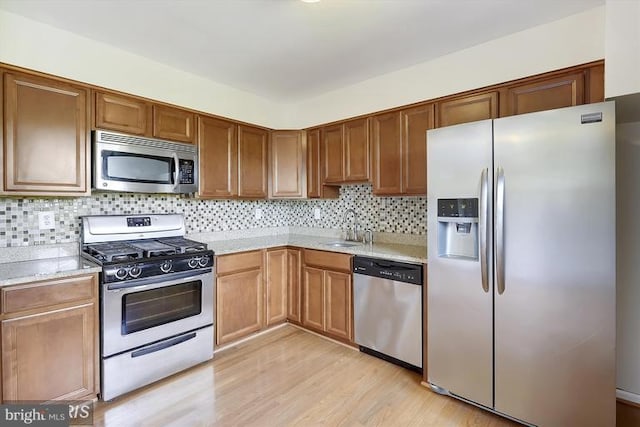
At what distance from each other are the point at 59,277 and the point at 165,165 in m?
1.12

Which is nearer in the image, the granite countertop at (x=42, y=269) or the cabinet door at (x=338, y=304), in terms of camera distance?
the granite countertop at (x=42, y=269)

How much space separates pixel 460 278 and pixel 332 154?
1826 mm

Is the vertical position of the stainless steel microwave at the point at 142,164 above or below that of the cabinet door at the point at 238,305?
above

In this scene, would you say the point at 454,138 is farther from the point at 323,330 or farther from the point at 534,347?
the point at 323,330

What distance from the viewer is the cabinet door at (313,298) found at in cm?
301

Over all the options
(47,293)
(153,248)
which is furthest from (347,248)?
(47,293)

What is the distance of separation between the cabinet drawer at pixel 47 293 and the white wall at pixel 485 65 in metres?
2.65

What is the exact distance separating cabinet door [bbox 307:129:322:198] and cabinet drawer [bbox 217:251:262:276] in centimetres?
93

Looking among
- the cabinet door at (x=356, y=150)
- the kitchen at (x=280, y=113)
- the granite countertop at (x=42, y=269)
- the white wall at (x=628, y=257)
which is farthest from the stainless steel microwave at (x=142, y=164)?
the white wall at (x=628, y=257)

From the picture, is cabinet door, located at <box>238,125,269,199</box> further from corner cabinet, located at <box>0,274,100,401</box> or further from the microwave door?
corner cabinet, located at <box>0,274,100,401</box>

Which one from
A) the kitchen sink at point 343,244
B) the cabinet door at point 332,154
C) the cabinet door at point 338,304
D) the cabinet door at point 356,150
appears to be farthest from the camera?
the cabinet door at point 332,154

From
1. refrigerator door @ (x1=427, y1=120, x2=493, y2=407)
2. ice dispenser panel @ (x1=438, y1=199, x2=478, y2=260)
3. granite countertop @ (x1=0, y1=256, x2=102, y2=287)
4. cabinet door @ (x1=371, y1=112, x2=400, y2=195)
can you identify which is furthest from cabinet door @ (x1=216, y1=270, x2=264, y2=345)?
ice dispenser panel @ (x1=438, y1=199, x2=478, y2=260)

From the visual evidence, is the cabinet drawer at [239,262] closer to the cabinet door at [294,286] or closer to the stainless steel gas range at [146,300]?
the stainless steel gas range at [146,300]

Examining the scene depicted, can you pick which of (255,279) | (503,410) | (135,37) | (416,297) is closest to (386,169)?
(416,297)
